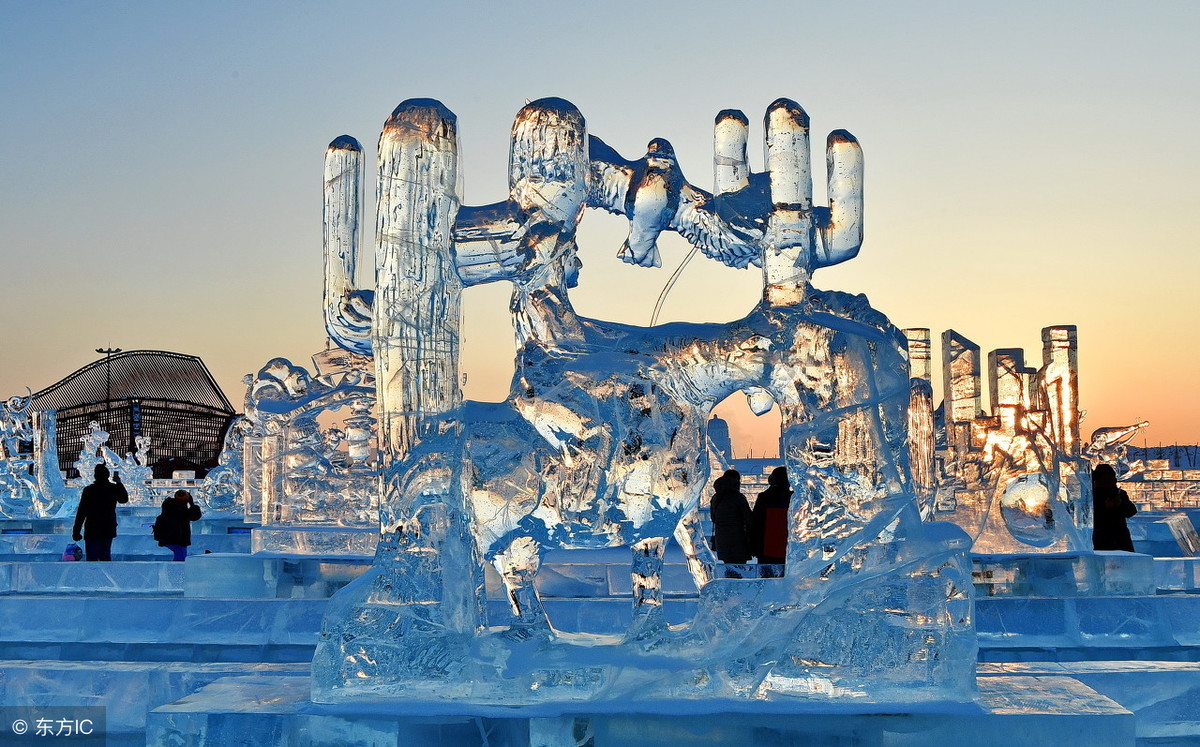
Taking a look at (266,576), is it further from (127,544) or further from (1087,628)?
(127,544)

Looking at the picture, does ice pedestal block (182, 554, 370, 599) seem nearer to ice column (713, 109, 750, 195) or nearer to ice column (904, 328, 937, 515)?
ice column (904, 328, 937, 515)

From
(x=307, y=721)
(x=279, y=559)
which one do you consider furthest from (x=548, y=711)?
(x=279, y=559)

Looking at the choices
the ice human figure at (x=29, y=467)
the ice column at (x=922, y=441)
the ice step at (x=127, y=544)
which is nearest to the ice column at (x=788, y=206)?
the ice column at (x=922, y=441)

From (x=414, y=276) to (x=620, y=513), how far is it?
986 millimetres

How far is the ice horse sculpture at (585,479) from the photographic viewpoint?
12.7 ft

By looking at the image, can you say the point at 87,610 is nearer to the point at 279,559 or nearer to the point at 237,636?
the point at 237,636

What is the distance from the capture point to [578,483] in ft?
13.4

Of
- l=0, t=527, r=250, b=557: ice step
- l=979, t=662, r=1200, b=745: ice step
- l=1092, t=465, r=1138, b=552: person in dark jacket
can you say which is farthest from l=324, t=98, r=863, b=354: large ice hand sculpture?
l=0, t=527, r=250, b=557: ice step

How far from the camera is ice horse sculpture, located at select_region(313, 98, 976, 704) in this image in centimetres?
386

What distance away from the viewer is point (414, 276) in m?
4.21

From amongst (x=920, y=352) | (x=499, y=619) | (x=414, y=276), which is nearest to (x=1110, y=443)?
(x=920, y=352)

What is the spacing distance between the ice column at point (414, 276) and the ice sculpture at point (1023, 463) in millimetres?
4363

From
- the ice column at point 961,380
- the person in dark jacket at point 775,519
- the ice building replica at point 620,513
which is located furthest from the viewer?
the ice column at point 961,380

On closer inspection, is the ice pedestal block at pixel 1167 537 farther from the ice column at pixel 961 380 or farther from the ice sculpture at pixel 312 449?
the ice sculpture at pixel 312 449
